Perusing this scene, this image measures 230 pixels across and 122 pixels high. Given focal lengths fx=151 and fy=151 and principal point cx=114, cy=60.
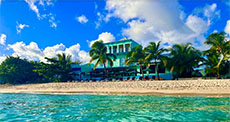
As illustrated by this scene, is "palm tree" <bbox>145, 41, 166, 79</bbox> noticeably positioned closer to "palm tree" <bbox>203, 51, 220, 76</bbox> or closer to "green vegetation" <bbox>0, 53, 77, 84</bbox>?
"palm tree" <bbox>203, 51, 220, 76</bbox>

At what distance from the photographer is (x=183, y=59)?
74.1 feet

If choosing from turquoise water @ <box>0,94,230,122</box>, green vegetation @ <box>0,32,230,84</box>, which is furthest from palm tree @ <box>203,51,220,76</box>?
turquoise water @ <box>0,94,230,122</box>

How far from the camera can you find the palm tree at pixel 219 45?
1987cm

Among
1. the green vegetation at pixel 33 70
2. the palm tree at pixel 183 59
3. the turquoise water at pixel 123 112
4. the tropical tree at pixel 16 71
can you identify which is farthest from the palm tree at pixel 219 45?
the tropical tree at pixel 16 71

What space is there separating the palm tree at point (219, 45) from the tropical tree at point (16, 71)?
33540 mm

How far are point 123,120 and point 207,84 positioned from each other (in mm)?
13532

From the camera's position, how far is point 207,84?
15258 millimetres

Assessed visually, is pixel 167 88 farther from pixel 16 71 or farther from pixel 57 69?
pixel 16 71

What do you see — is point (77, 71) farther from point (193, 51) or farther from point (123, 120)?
point (123, 120)

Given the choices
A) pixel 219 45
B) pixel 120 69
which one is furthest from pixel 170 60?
pixel 120 69

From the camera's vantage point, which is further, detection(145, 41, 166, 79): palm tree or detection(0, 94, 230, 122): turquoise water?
detection(145, 41, 166, 79): palm tree

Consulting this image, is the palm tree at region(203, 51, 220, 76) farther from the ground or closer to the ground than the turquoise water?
farther from the ground

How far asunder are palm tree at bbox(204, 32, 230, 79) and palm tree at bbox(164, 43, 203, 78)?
183 cm

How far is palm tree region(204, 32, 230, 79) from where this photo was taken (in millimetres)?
19873
